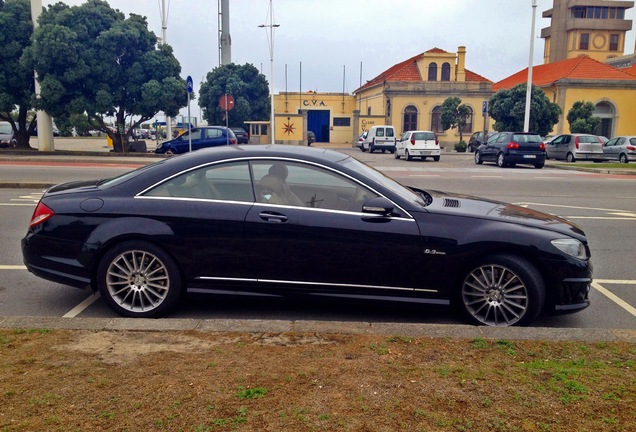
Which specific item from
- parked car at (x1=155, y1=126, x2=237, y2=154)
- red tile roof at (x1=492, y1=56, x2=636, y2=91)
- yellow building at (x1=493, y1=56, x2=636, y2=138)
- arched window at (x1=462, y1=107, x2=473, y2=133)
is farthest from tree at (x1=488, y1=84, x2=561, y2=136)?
parked car at (x1=155, y1=126, x2=237, y2=154)

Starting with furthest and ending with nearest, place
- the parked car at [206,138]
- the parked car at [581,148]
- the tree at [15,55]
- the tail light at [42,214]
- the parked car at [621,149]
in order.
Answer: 1. the parked car at [621,149]
2. the parked car at [581,148]
3. the tree at [15,55]
4. the parked car at [206,138]
5. the tail light at [42,214]

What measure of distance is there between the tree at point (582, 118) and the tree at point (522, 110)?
9.90 feet

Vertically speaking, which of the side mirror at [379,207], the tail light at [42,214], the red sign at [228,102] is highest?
the red sign at [228,102]

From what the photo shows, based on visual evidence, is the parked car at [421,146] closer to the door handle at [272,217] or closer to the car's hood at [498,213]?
the car's hood at [498,213]

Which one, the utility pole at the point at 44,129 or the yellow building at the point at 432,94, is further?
the yellow building at the point at 432,94

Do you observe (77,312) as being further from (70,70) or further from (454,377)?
(70,70)

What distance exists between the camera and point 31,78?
91.8 feet

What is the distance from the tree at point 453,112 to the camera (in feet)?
163

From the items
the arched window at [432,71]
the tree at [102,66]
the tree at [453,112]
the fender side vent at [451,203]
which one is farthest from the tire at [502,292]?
the arched window at [432,71]

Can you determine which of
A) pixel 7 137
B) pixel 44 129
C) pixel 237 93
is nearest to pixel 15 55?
pixel 44 129

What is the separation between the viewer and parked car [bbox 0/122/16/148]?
1249 inches

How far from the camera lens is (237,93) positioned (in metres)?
54.5

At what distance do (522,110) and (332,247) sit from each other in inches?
1583

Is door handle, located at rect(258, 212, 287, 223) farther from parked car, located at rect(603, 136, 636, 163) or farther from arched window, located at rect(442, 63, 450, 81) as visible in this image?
arched window, located at rect(442, 63, 450, 81)
